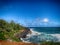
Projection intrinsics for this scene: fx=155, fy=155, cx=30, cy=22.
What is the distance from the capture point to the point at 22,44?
2869 mm

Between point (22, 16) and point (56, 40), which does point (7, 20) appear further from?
point (56, 40)

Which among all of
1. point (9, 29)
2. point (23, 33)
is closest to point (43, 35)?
point (23, 33)

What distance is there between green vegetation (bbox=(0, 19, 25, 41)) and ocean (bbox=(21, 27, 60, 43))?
0.21m

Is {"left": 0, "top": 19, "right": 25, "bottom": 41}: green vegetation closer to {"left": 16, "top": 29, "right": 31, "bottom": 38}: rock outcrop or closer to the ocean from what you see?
{"left": 16, "top": 29, "right": 31, "bottom": 38}: rock outcrop

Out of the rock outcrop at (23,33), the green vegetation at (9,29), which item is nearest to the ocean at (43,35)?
the rock outcrop at (23,33)

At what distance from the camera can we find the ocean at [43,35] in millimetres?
2889

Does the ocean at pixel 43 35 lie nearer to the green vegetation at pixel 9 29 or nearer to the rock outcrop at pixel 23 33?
the rock outcrop at pixel 23 33

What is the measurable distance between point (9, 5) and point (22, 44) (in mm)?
786

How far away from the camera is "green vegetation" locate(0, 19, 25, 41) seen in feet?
9.57

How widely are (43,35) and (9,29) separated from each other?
2.15ft

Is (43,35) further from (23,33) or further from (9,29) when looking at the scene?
(9,29)

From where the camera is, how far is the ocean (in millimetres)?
2889

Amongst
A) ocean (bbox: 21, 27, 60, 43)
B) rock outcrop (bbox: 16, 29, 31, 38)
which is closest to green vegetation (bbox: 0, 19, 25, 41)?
rock outcrop (bbox: 16, 29, 31, 38)

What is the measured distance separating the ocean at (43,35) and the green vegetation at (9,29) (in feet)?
0.70
